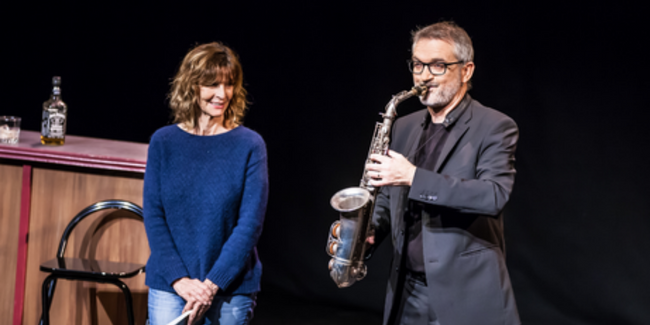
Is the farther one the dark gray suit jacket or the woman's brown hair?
the woman's brown hair

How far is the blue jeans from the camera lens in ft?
6.77

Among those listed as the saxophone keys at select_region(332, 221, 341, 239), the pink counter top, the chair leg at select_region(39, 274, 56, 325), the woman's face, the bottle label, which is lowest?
the chair leg at select_region(39, 274, 56, 325)

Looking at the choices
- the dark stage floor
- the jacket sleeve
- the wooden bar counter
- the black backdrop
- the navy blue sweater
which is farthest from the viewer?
the dark stage floor

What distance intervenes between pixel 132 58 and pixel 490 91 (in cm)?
285

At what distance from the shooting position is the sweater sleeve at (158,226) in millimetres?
2039

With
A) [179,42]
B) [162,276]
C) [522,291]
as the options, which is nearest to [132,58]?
[179,42]

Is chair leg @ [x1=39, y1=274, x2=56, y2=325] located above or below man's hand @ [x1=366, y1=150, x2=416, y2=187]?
below

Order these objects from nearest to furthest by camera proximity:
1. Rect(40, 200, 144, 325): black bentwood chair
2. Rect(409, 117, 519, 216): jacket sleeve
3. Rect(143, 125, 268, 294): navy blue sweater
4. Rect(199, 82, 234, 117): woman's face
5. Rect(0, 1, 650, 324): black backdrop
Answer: Rect(409, 117, 519, 216): jacket sleeve → Rect(143, 125, 268, 294): navy blue sweater → Rect(199, 82, 234, 117): woman's face → Rect(40, 200, 144, 325): black bentwood chair → Rect(0, 1, 650, 324): black backdrop

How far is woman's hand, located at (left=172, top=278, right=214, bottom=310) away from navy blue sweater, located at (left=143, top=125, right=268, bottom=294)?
3 centimetres

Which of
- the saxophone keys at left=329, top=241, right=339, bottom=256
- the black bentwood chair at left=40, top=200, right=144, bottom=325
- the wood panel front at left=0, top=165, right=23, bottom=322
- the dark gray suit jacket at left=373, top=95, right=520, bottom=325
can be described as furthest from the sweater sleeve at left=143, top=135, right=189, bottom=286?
the wood panel front at left=0, top=165, right=23, bottom=322

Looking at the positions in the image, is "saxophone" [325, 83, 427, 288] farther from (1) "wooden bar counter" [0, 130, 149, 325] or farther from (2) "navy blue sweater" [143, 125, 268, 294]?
(1) "wooden bar counter" [0, 130, 149, 325]

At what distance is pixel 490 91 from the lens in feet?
12.4

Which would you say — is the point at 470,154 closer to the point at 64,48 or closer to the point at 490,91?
the point at 490,91

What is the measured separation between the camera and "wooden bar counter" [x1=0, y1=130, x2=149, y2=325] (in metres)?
2.65
